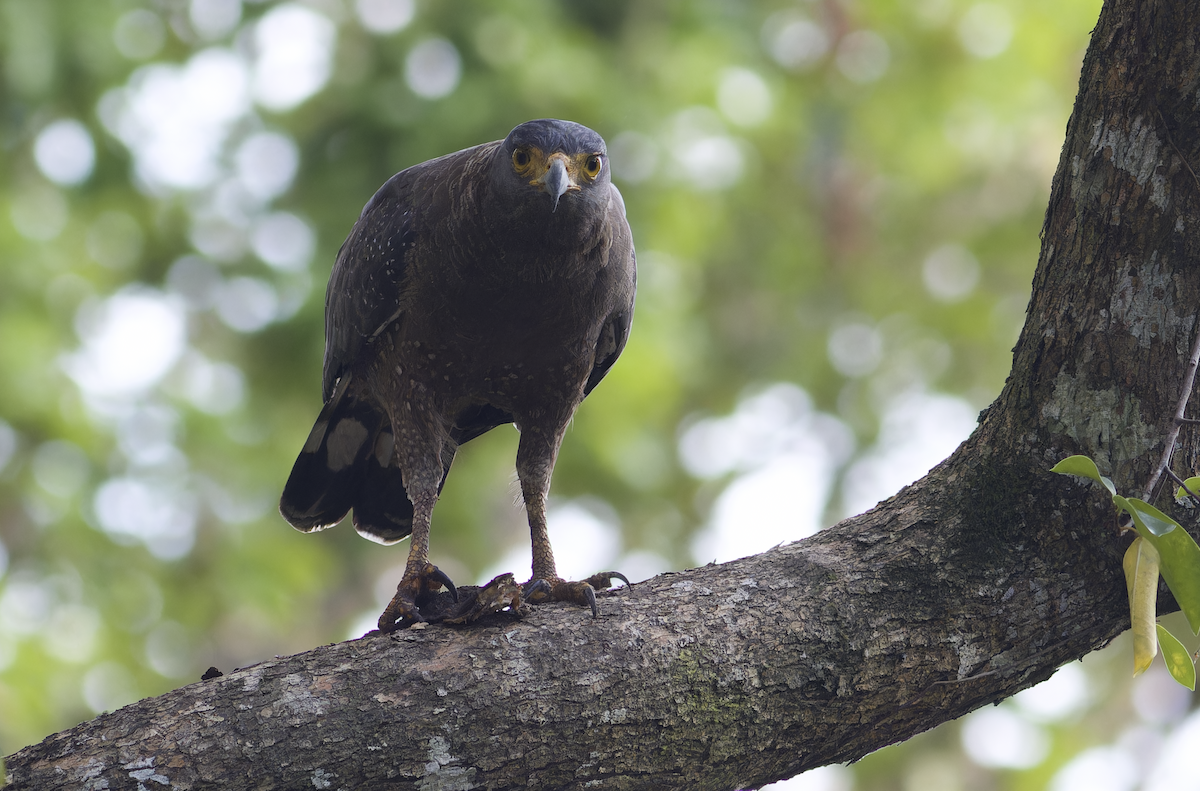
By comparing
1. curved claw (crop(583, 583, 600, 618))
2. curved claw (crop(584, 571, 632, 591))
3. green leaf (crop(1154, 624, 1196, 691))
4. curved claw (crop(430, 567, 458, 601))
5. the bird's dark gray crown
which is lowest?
green leaf (crop(1154, 624, 1196, 691))

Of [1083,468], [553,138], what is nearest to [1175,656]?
[1083,468]

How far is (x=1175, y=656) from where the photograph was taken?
2762mm

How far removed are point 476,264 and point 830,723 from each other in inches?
72.6

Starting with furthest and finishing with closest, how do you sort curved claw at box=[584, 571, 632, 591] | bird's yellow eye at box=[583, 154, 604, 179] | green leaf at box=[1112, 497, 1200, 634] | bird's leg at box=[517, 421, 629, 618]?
bird's yellow eye at box=[583, 154, 604, 179]
curved claw at box=[584, 571, 632, 591]
bird's leg at box=[517, 421, 629, 618]
green leaf at box=[1112, 497, 1200, 634]

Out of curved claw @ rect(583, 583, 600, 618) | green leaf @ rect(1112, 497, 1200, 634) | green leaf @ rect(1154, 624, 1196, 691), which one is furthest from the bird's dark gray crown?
green leaf @ rect(1154, 624, 1196, 691)

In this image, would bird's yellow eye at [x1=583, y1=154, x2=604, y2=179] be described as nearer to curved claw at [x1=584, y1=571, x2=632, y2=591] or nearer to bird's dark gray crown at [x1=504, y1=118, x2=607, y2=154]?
bird's dark gray crown at [x1=504, y1=118, x2=607, y2=154]

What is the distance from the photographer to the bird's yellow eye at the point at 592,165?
3.56 metres

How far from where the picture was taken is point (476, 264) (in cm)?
366

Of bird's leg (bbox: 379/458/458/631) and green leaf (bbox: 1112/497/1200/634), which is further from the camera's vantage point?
bird's leg (bbox: 379/458/458/631)

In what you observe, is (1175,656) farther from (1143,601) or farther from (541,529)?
(541,529)

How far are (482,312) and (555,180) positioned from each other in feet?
1.89

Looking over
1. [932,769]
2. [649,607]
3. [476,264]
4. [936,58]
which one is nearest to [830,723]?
[649,607]

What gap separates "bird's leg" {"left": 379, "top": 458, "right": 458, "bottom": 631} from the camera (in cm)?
336

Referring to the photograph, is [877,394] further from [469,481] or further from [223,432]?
[223,432]
